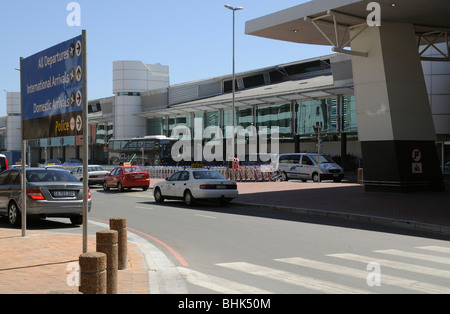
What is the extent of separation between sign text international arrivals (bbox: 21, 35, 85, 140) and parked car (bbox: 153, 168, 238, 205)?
10521mm

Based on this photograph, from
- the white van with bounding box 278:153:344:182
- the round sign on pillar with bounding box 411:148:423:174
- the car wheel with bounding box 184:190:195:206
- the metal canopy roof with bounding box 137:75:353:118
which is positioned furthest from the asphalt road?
the metal canopy roof with bounding box 137:75:353:118

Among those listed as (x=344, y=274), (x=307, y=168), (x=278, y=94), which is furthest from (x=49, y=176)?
(x=278, y=94)

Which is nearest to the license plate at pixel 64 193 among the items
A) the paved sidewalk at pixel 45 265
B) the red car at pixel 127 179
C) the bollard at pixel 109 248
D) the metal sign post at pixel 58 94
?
the paved sidewalk at pixel 45 265

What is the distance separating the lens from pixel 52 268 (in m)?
8.52

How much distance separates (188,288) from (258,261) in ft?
7.56

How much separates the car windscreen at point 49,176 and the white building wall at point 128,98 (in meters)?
59.0

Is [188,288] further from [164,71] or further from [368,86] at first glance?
[164,71]

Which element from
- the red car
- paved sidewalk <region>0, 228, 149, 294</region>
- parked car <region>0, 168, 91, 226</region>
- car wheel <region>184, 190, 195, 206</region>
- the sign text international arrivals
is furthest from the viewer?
the red car

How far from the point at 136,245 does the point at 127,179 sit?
67.2 feet

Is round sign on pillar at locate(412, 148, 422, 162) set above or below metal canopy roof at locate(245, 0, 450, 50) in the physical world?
below

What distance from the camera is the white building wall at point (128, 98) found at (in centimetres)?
7475

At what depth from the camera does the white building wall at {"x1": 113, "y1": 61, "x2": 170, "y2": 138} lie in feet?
245

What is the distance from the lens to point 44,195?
14.5 m

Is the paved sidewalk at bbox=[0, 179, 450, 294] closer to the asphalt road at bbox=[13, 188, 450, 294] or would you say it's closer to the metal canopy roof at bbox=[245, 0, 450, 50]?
the asphalt road at bbox=[13, 188, 450, 294]
